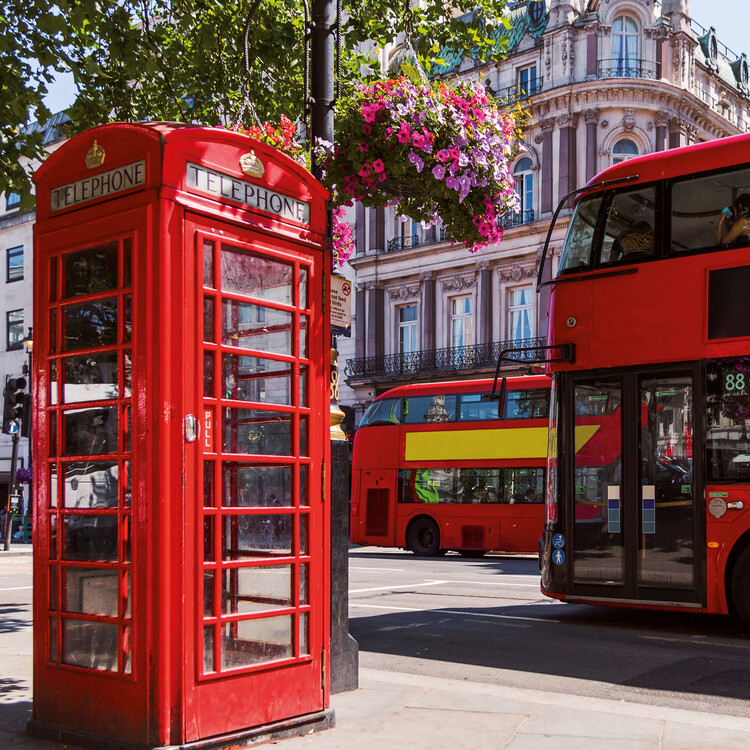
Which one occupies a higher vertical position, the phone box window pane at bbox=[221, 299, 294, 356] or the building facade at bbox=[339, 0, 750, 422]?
the building facade at bbox=[339, 0, 750, 422]

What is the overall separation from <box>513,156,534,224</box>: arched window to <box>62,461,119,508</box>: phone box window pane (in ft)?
95.4

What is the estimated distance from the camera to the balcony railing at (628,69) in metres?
31.3

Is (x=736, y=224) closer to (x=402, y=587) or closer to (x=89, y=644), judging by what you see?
(x=402, y=587)

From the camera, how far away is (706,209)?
9.27 meters

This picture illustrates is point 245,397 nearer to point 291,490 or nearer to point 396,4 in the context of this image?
point 291,490

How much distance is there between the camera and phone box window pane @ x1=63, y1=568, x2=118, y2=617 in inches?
173

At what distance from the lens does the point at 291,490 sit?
4.83 meters

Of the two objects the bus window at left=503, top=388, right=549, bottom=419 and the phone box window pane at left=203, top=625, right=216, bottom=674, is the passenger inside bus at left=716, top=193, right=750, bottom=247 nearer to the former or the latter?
the phone box window pane at left=203, top=625, right=216, bottom=674

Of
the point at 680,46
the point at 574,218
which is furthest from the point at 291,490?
the point at 680,46

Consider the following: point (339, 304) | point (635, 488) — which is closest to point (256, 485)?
point (339, 304)

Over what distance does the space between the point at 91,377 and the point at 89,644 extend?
1.26m

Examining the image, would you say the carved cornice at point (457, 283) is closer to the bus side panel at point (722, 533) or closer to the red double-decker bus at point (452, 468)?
the red double-decker bus at point (452, 468)

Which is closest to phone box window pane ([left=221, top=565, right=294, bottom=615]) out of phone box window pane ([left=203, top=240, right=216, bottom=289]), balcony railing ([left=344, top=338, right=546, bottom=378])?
phone box window pane ([left=203, top=240, right=216, bottom=289])

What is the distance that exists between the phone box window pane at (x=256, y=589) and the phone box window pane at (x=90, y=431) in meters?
0.83
